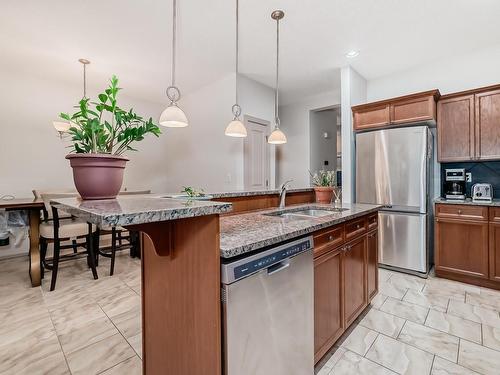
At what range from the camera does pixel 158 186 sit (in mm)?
5707

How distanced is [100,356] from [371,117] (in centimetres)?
391

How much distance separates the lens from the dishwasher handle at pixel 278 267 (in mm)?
1142

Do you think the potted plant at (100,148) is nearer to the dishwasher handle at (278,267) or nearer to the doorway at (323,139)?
the dishwasher handle at (278,267)

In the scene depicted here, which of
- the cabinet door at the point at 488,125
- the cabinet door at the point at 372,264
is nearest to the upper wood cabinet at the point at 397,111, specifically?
the cabinet door at the point at 488,125

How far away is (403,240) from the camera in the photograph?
314 centimetres

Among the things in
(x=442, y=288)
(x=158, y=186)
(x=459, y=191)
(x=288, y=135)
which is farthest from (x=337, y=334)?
(x=158, y=186)

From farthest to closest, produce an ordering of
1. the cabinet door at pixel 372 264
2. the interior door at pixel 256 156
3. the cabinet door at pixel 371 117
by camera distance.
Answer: the interior door at pixel 256 156, the cabinet door at pixel 371 117, the cabinet door at pixel 372 264

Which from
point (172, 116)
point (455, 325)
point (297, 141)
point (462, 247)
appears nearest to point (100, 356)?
point (172, 116)

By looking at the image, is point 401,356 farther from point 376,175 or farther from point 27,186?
point 27,186

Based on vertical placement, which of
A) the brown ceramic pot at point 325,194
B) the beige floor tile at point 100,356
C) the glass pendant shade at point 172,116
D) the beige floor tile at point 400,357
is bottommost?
the beige floor tile at point 100,356

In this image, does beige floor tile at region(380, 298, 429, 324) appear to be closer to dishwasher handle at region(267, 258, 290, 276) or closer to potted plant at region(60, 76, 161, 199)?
dishwasher handle at region(267, 258, 290, 276)

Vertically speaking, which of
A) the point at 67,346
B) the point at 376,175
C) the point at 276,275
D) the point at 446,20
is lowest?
the point at 67,346

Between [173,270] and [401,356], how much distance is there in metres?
1.69

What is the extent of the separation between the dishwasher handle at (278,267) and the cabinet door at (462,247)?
274 centimetres
